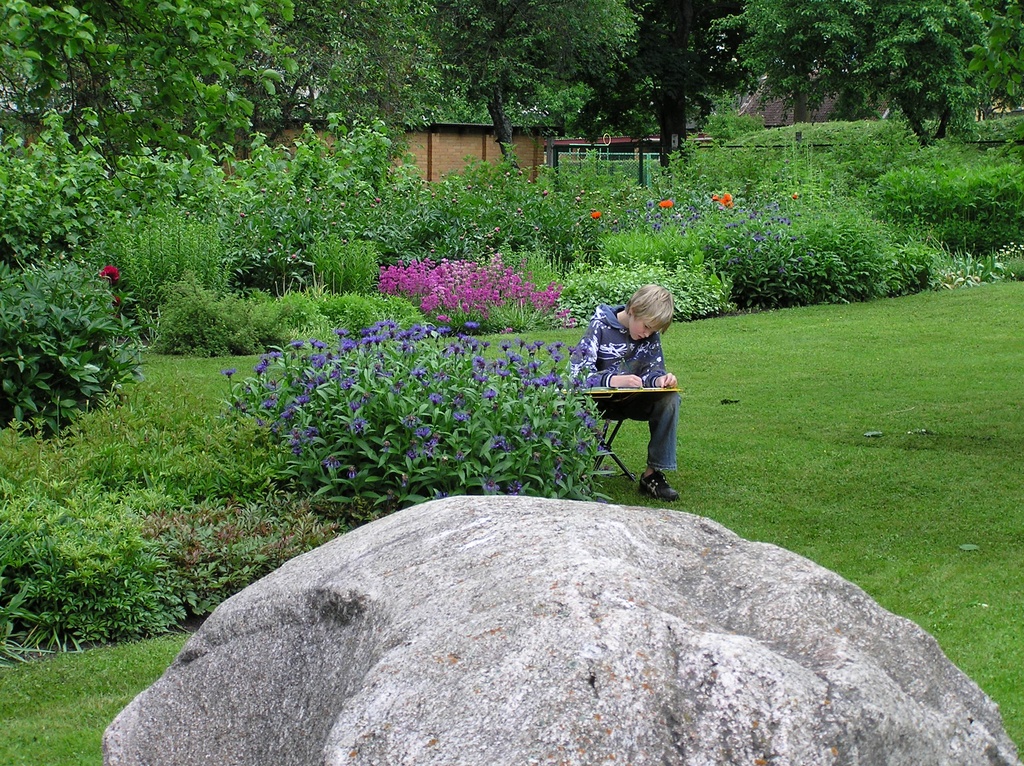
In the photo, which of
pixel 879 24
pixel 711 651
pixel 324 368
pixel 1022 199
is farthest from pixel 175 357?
pixel 879 24

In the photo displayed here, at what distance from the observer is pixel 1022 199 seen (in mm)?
16969

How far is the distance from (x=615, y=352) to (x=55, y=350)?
3.11 metres

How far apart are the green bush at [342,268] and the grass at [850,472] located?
2378 millimetres

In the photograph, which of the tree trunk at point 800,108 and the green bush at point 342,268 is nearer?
the green bush at point 342,268

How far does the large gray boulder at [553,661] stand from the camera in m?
1.89

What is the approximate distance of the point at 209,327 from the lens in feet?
34.3

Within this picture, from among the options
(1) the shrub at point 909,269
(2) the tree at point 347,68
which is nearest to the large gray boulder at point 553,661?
(1) the shrub at point 909,269

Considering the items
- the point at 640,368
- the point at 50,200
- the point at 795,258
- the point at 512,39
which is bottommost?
the point at 795,258

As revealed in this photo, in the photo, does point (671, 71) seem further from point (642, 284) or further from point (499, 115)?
point (642, 284)

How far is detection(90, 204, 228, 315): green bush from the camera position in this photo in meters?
11.3

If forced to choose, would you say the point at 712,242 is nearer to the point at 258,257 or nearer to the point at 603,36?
the point at 258,257

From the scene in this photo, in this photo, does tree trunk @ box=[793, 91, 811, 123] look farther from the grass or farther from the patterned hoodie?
the patterned hoodie

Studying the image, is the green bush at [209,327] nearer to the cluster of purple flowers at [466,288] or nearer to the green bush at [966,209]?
the cluster of purple flowers at [466,288]

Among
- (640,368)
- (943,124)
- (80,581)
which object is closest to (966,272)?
(640,368)
